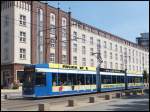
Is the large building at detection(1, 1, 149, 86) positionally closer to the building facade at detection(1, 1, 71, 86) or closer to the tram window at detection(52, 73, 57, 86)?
the building facade at detection(1, 1, 71, 86)

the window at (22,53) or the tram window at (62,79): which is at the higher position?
the window at (22,53)

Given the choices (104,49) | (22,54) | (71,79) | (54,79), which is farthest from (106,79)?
(104,49)

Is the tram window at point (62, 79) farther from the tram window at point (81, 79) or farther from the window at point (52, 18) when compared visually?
the window at point (52, 18)

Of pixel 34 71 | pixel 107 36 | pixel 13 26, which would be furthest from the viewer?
pixel 107 36

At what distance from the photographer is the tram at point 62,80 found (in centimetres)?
3272

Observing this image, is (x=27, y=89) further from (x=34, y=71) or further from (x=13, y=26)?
(x=13, y=26)

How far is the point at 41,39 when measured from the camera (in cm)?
7125

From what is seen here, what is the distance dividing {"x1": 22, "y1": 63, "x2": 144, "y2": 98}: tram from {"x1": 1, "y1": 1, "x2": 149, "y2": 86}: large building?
1110 centimetres

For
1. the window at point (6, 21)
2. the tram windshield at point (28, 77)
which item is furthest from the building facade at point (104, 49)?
the tram windshield at point (28, 77)

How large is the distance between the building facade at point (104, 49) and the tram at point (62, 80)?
28348mm

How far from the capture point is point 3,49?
66.4 m

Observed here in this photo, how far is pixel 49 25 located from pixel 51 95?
4050 centimetres

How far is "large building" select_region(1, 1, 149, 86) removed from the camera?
64.7m

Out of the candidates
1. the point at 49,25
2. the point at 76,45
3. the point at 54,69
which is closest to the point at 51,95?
the point at 54,69
